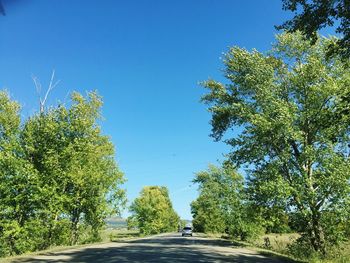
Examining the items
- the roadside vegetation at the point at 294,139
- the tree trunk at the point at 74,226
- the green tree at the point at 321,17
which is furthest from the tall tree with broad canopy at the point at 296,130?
the tree trunk at the point at 74,226

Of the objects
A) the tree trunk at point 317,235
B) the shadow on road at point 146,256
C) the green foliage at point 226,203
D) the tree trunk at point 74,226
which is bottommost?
the shadow on road at point 146,256

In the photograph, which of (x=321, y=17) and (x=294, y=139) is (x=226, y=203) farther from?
(x=321, y=17)

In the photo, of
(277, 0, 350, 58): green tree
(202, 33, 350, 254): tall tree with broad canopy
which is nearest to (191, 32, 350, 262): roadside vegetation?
(202, 33, 350, 254): tall tree with broad canopy

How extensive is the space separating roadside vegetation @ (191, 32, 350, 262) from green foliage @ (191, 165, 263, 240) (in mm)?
3431

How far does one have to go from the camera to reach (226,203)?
185 feet

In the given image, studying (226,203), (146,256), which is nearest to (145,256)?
(146,256)

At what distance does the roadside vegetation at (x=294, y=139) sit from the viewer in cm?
2191

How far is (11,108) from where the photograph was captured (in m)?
29.4

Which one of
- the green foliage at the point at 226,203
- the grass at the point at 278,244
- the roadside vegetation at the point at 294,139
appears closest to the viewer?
the roadside vegetation at the point at 294,139

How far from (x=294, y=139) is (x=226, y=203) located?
34128mm

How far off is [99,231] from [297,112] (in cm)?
2134

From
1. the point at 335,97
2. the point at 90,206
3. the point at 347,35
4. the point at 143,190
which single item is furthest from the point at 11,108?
the point at 143,190

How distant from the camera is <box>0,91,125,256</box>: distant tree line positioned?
1006 inches

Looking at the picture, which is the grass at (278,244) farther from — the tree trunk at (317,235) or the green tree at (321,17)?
the green tree at (321,17)
